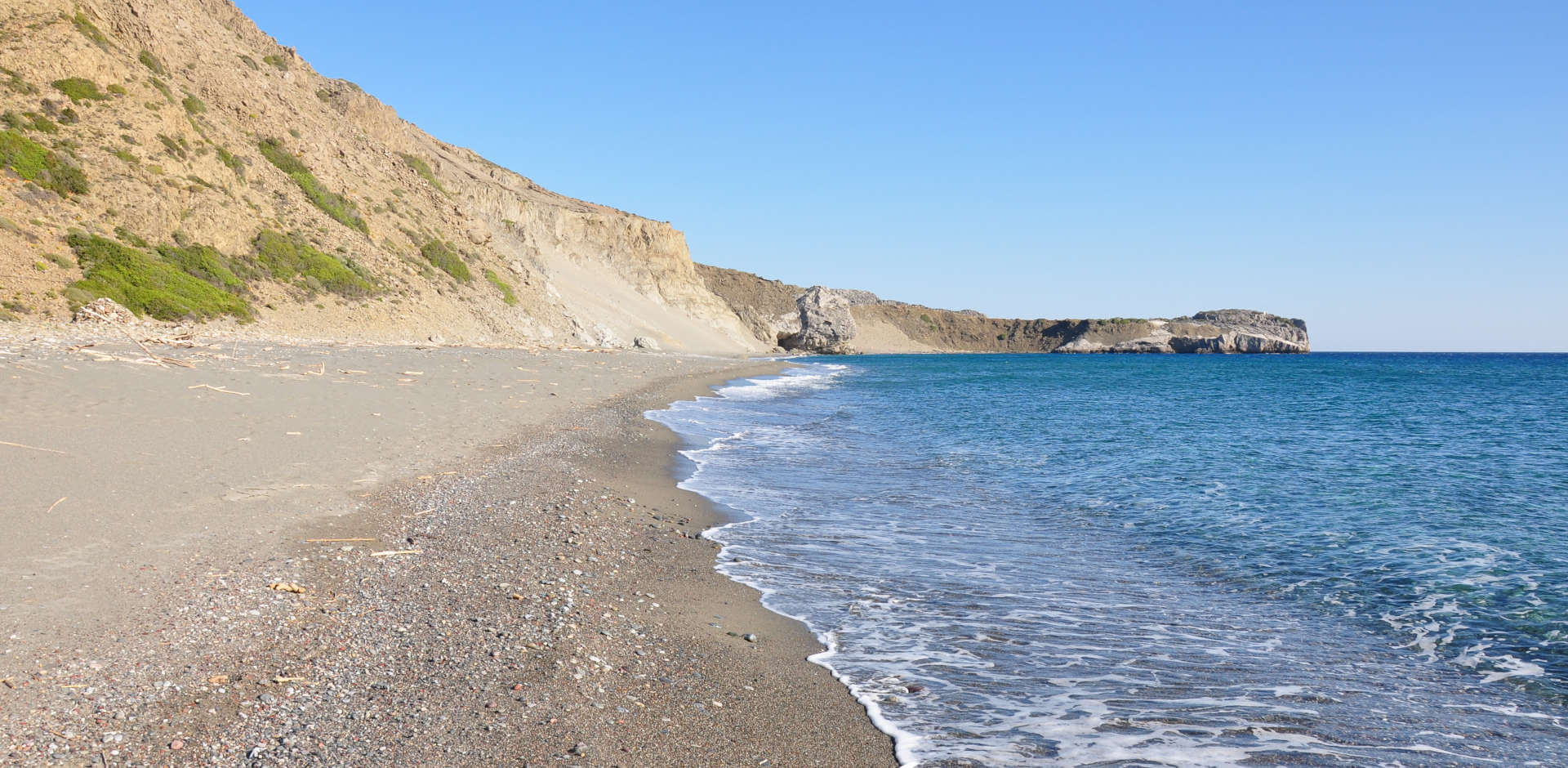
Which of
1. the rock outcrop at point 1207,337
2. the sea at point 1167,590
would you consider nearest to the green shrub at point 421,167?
the sea at point 1167,590

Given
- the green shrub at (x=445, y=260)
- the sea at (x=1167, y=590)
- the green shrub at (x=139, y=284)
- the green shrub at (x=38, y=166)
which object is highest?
the green shrub at (x=38, y=166)

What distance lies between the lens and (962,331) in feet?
525

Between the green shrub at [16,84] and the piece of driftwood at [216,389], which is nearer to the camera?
the piece of driftwood at [216,389]

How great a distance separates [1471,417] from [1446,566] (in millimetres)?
23185

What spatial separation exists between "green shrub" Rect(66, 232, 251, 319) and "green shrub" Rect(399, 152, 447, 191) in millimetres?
26260

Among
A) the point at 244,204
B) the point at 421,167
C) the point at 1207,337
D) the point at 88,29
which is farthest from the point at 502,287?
the point at 1207,337

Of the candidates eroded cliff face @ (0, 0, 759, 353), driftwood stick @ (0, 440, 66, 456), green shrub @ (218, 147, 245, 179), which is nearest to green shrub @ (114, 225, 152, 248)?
eroded cliff face @ (0, 0, 759, 353)

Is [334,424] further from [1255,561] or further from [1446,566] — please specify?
[1446,566]

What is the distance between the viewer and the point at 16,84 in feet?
86.5

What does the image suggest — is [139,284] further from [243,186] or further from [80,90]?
[243,186]

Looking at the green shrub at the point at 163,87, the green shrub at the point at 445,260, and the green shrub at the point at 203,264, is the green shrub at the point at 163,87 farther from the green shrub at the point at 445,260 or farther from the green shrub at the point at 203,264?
the green shrub at the point at 445,260

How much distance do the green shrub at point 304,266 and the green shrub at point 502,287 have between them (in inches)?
415

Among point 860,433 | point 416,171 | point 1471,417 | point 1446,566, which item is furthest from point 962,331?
point 1446,566

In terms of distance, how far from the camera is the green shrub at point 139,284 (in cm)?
2227
